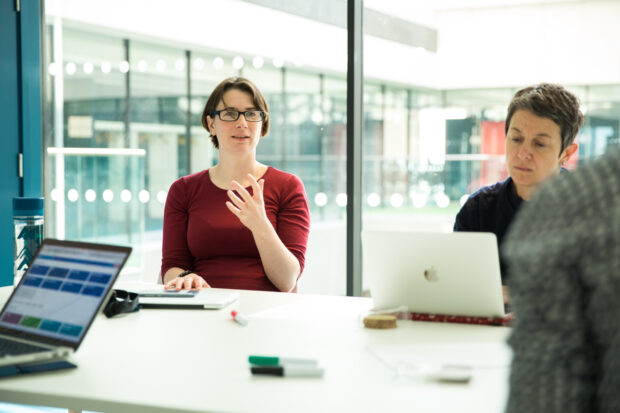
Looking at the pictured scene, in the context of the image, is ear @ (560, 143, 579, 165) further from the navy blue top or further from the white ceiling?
the white ceiling

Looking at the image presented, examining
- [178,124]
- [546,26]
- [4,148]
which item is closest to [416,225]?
[546,26]

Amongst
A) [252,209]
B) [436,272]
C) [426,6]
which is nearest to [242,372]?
[436,272]

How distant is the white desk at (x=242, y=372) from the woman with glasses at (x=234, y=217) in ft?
1.85

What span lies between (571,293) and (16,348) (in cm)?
122

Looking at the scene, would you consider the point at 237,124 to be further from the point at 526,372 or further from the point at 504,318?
the point at 526,372

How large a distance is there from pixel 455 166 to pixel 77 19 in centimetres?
254

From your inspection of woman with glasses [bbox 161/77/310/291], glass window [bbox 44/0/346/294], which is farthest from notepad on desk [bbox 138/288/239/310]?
glass window [bbox 44/0/346/294]

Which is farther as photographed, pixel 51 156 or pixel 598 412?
pixel 51 156

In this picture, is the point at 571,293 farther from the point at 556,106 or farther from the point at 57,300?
the point at 556,106

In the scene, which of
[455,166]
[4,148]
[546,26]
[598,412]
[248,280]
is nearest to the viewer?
[598,412]

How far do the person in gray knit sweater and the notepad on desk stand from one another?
55.9 inches

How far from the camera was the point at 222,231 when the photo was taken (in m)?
2.43

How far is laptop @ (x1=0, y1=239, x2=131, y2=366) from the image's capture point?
1.35m

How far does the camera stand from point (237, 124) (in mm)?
2518
